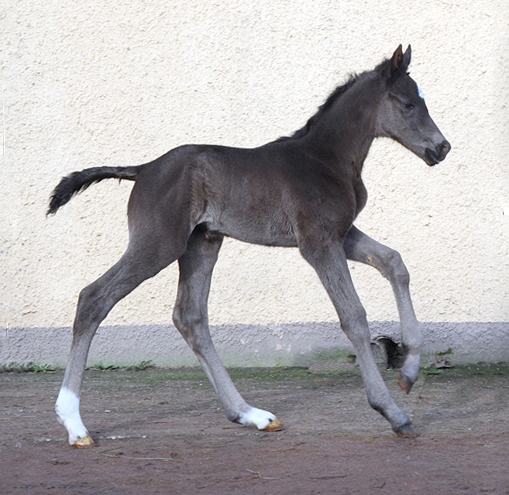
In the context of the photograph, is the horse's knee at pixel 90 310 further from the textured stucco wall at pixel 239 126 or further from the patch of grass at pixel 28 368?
the patch of grass at pixel 28 368

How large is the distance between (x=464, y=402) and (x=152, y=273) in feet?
7.24

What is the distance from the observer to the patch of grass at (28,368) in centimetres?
638

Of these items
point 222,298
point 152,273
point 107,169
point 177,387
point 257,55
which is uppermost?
point 257,55

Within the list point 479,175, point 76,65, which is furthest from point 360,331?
point 76,65

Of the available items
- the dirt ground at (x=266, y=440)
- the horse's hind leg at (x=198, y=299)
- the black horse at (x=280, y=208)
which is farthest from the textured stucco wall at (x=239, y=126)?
the black horse at (x=280, y=208)

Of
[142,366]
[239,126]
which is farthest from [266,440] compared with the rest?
[239,126]

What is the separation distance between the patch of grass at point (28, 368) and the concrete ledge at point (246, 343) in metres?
0.04

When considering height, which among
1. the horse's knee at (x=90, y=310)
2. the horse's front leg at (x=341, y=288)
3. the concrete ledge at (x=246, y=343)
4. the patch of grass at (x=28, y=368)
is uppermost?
the horse's front leg at (x=341, y=288)

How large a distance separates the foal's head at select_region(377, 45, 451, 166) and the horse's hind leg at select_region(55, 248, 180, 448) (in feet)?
4.80

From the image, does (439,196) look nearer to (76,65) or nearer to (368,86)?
(368,86)

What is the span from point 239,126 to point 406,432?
312 centimetres

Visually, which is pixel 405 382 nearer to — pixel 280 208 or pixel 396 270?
pixel 396 270

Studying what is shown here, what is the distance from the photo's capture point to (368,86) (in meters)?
4.38

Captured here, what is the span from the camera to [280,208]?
4.23 m
